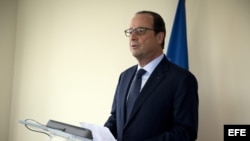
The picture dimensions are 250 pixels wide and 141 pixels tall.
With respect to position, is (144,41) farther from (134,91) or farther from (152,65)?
(134,91)

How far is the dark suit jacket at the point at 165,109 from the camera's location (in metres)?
1.34

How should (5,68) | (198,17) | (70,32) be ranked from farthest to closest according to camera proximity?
(5,68) < (70,32) < (198,17)

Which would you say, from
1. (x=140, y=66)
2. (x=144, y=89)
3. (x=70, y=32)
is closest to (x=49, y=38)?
(x=70, y=32)

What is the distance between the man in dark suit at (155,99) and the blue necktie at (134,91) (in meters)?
0.01

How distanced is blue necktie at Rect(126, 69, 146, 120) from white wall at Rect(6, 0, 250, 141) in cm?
90

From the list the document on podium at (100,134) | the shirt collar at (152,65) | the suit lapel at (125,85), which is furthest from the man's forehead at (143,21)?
the document on podium at (100,134)

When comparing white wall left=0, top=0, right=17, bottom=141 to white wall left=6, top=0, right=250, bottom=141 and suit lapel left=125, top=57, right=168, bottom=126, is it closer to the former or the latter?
white wall left=6, top=0, right=250, bottom=141

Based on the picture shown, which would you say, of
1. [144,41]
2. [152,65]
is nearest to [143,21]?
[144,41]

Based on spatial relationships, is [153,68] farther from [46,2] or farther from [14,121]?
[14,121]

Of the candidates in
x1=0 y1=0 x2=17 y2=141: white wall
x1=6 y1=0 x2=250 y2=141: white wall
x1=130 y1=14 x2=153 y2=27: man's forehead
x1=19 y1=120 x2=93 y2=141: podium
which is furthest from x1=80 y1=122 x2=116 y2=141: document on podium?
x1=0 y1=0 x2=17 y2=141: white wall

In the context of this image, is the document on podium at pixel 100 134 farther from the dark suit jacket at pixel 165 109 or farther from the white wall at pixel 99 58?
the white wall at pixel 99 58

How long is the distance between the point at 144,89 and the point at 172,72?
192 mm

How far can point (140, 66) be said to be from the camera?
5.50 ft

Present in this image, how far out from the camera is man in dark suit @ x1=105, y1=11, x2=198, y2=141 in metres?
1.35
